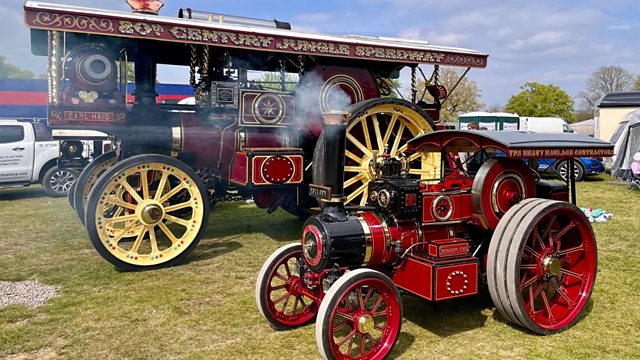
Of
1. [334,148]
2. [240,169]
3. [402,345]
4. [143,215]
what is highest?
[334,148]

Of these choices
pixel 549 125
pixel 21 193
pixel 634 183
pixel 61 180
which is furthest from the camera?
pixel 549 125

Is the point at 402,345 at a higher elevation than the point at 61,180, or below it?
below

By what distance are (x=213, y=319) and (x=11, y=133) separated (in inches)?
337

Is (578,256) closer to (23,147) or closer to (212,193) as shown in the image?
(212,193)

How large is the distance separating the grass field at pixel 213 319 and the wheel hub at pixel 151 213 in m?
0.50

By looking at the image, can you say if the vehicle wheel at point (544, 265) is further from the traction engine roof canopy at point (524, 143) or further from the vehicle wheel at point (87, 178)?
the vehicle wheel at point (87, 178)

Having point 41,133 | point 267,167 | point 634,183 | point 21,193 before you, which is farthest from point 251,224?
point 634,183

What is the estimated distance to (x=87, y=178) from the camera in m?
6.26

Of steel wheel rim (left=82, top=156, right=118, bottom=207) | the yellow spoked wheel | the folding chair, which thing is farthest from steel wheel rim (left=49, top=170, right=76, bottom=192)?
the folding chair

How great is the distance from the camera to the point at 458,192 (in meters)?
3.48

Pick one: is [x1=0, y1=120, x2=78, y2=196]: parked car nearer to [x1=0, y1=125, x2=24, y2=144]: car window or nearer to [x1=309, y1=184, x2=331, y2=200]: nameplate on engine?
[x1=0, y1=125, x2=24, y2=144]: car window

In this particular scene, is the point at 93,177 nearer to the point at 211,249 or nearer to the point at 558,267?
the point at 211,249

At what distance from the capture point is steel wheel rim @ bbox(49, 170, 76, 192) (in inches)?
406

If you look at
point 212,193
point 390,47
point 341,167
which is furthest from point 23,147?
point 341,167
